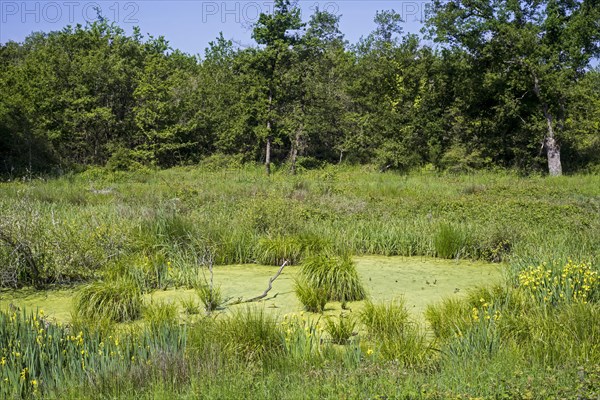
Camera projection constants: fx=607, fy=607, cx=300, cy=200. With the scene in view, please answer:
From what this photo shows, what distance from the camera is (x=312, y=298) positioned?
6.95 metres

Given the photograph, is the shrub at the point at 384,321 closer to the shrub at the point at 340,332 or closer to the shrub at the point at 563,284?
the shrub at the point at 340,332

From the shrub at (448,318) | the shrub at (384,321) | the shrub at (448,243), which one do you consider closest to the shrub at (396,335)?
the shrub at (384,321)

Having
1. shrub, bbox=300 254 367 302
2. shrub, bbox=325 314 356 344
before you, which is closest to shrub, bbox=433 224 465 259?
shrub, bbox=300 254 367 302

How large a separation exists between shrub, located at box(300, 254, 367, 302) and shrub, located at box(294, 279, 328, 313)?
0.67 ft

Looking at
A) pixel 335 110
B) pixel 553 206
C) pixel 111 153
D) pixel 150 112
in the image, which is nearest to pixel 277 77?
pixel 335 110

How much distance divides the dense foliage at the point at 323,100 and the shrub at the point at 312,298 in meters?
19.4

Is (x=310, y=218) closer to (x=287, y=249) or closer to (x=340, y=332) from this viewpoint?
(x=287, y=249)

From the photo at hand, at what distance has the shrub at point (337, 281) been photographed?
24.5 ft

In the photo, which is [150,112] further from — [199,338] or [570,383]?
[570,383]

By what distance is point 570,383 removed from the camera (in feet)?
13.6

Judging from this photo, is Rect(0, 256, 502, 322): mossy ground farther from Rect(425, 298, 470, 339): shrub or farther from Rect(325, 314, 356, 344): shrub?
Rect(325, 314, 356, 344): shrub

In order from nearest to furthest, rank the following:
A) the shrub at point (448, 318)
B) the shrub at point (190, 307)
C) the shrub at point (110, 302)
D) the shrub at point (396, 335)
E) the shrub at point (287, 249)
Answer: the shrub at point (396, 335), the shrub at point (448, 318), the shrub at point (110, 302), the shrub at point (190, 307), the shrub at point (287, 249)

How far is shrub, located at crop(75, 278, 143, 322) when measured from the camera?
21.9ft

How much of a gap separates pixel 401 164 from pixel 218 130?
31.7ft
